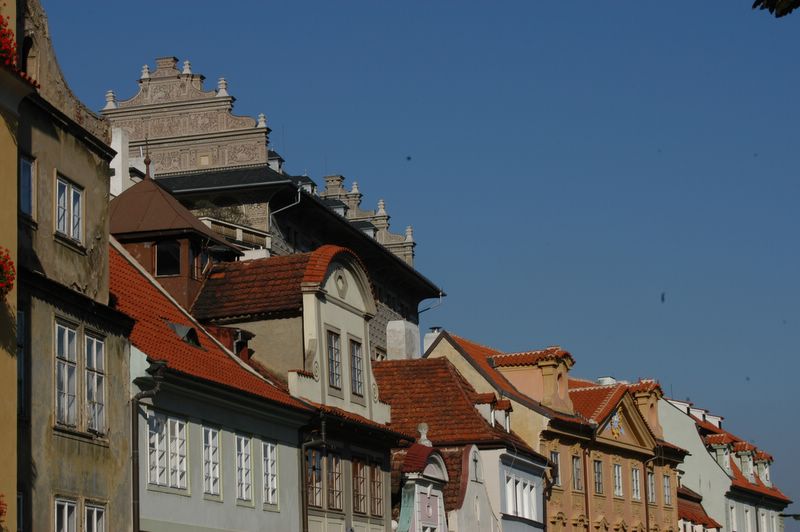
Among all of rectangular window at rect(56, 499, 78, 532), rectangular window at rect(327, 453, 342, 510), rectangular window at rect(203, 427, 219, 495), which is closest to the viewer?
rectangular window at rect(56, 499, 78, 532)

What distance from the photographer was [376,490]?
4416 cm

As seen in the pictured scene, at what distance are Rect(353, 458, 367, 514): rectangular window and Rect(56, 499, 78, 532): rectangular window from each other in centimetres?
1609

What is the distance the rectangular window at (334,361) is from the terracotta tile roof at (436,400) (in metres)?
11.4

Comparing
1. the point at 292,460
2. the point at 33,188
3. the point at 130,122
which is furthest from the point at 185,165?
the point at 33,188

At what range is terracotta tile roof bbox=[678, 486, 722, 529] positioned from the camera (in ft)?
258

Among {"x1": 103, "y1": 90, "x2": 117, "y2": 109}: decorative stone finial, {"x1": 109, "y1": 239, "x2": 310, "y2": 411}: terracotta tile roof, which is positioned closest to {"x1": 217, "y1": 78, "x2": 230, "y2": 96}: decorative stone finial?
{"x1": 103, "y1": 90, "x2": 117, "y2": 109}: decorative stone finial

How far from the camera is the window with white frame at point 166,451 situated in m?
31.2

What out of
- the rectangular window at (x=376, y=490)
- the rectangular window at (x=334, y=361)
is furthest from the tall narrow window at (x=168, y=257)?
the rectangular window at (x=376, y=490)

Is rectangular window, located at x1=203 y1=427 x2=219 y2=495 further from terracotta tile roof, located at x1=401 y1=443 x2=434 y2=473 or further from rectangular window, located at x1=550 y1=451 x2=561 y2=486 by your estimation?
rectangular window, located at x1=550 y1=451 x2=561 y2=486

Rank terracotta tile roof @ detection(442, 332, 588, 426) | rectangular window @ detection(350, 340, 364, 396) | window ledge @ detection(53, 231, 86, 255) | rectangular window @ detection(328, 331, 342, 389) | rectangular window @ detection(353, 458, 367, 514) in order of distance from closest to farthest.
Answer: window ledge @ detection(53, 231, 86, 255), rectangular window @ detection(328, 331, 342, 389), rectangular window @ detection(353, 458, 367, 514), rectangular window @ detection(350, 340, 364, 396), terracotta tile roof @ detection(442, 332, 588, 426)

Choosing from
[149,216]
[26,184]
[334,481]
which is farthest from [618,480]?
[26,184]

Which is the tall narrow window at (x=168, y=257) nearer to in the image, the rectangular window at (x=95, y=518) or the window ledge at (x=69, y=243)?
the window ledge at (x=69, y=243)

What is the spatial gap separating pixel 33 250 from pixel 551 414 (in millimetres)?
37566

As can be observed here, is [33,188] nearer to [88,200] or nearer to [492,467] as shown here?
[88,200]
